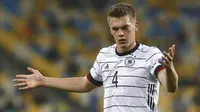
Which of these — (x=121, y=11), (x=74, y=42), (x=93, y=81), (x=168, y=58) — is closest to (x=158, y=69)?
(x=168, y=58)

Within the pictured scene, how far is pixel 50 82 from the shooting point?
155 inches

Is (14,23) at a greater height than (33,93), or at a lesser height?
greater

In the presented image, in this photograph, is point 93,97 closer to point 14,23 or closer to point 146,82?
point 14,23

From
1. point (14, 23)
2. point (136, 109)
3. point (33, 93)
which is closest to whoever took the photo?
point (136, 109)

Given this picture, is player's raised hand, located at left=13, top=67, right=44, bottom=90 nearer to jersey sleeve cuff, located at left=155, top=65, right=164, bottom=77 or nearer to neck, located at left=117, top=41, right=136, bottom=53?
neck, located at left=117, top=41, right=136, bottom=53

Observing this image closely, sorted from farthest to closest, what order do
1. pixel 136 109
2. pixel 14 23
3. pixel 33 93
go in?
pixel 14 23 → pixel 33 93 → pixel 136 109

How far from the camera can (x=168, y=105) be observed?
862 cm

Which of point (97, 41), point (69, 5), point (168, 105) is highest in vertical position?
point (69, 5)

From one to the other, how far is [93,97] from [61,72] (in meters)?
0.66

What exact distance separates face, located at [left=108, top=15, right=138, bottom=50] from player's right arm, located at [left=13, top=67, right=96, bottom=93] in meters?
0.52

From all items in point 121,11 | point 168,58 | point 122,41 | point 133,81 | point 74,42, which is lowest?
point 133,81

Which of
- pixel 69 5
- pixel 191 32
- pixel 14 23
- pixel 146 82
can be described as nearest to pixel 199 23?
pixel 191 32

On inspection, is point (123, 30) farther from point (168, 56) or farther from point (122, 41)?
point (168, 56)

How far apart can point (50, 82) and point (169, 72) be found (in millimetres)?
977
